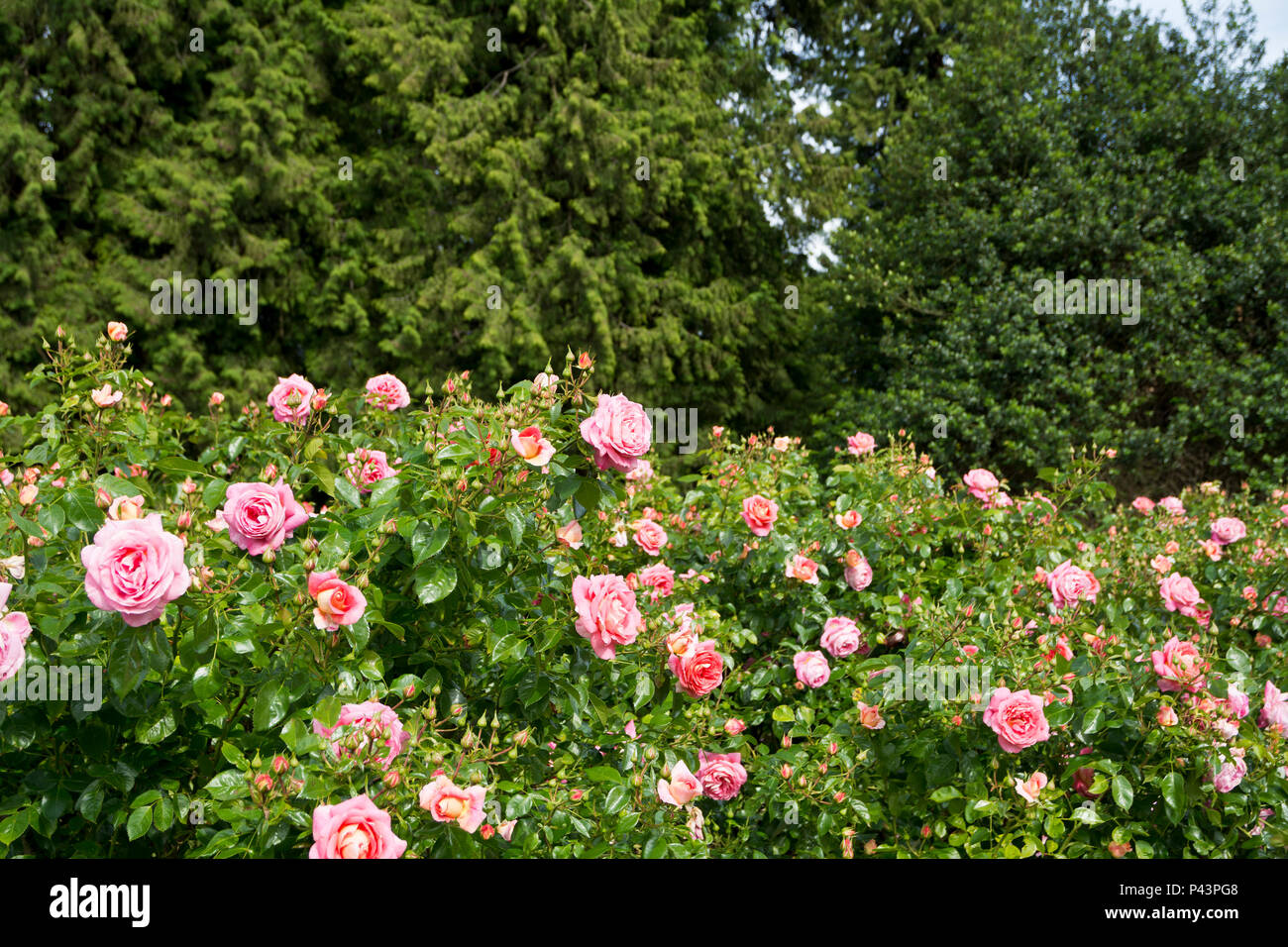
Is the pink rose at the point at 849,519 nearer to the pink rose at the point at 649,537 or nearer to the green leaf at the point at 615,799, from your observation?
the pink rose at the point at 649,537

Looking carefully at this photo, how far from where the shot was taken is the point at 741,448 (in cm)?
365

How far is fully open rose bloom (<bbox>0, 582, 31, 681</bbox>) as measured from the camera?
1.38m

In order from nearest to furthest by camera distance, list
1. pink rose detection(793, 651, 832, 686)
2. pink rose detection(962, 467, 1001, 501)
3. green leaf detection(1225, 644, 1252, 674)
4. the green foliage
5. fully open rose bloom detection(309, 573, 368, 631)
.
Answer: fully open rose bloom detection(309, 573, 368, 631) → green leaf detection(1225, 644, 1252, 674) → pink rose detection(793, 651, 832, 686) → pink rose detection(962, 467, 1001, 501) → the green foliage

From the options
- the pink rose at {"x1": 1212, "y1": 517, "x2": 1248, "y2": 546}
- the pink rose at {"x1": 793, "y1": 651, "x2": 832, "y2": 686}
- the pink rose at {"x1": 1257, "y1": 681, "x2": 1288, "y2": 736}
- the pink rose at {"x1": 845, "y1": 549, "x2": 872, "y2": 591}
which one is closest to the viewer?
the pink rose at {"x1": 1257, "y1": 681, "x2": 1288, "y2": 736}

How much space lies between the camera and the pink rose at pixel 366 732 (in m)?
1.34

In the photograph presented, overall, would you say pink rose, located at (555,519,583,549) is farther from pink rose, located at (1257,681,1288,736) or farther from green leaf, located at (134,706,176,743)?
pink rose, located at (1257,681,1288,736)

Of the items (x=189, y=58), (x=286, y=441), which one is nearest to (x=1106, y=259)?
(x=286, y=441)

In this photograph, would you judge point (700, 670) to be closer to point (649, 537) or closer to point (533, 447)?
point (649, 537)

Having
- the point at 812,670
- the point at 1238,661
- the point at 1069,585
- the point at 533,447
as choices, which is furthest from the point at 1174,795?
the point at 533,447

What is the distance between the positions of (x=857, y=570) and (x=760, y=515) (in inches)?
15.2

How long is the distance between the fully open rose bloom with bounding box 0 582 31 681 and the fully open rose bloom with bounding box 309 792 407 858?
57 cm

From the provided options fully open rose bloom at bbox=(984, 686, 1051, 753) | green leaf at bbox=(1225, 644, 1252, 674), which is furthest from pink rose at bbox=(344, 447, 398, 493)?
green leaf at bbox=(1225, 644, 1252, 674)

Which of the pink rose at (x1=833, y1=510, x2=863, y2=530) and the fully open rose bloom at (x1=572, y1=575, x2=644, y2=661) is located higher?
the pink rose at (x1=833, y1=510, x2=863, y2=530)

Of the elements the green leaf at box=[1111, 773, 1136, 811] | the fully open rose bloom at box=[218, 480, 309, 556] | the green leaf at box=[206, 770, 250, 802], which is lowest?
the green leaf at box=[1111, 773, 1136, 811]
